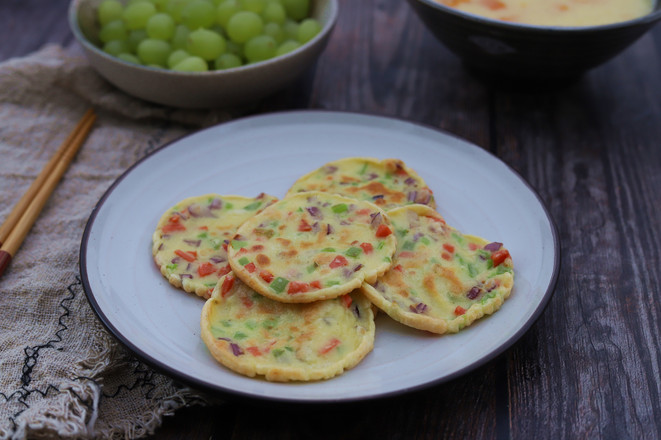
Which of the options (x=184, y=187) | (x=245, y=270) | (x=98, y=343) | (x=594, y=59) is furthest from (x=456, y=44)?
(x=98, y=343)

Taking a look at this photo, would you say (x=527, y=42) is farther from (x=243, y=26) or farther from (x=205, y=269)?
(x=205, y=269)

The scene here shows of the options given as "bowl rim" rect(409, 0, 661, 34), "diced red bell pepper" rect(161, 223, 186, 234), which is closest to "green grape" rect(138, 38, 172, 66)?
"diced red bell pepper" rect(161, 223, 186, 234)

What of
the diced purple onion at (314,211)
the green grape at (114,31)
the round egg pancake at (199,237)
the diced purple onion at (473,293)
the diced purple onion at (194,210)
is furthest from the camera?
the green grape at (114,31)

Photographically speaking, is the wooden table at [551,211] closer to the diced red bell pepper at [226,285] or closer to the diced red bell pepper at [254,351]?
the diced red bell pepper at [254,351]

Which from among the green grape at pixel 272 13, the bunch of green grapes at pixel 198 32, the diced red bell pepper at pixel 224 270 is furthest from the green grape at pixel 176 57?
the diced red bell pepper at pixel 224 270

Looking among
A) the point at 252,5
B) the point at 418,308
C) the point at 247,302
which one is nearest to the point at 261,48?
the point at 252,5

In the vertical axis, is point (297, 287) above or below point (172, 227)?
above
